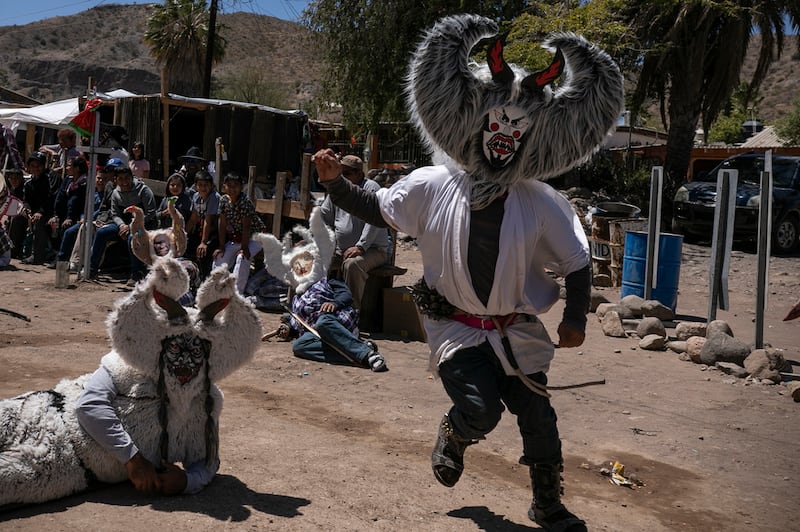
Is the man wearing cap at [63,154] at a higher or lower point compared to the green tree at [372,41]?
lower

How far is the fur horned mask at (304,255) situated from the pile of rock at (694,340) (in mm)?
3303

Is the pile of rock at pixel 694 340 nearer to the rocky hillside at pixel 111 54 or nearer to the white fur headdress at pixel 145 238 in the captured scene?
the white fur headdress at pixel 145 238

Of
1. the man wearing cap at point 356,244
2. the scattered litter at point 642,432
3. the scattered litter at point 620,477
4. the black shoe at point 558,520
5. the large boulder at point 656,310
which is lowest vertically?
the scattered litter at point 620,477

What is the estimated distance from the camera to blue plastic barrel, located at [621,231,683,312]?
1068 cm

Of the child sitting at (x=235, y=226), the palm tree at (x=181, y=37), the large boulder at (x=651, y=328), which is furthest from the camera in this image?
the palm tree at (x=181, y=37)

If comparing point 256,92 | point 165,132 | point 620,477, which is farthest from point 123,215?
point 256,92

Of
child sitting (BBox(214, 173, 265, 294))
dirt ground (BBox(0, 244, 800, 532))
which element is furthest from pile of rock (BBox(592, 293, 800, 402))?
child sitting (BBox(214, 173, 265, 294))

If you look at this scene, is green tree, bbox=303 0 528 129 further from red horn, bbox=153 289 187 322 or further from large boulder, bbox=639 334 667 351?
red horn, bbox=153 289 187 322

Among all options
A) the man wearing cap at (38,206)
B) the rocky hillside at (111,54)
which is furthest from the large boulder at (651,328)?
the rocky hillside at (111,54)

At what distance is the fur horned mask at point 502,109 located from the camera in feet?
12.7

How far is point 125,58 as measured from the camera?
247 feet

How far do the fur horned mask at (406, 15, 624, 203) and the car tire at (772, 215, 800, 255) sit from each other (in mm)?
14598

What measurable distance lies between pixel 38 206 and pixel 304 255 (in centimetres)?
651

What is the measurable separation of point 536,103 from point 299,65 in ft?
222
